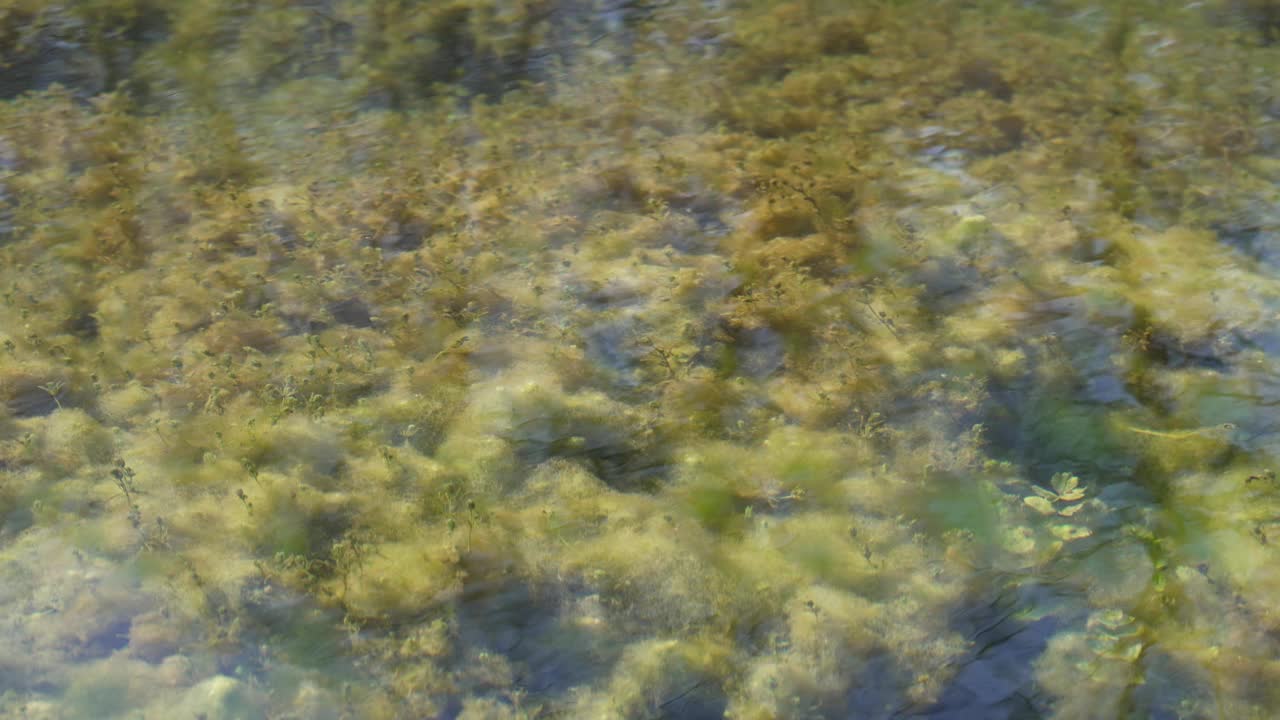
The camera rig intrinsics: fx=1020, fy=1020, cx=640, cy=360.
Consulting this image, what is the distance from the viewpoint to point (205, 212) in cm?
434

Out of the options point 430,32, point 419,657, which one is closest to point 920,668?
point 419,657

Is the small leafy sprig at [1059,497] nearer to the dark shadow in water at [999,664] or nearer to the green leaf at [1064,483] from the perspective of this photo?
the green leaf at [1064,483]

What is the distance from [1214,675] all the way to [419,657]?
6.15 ft

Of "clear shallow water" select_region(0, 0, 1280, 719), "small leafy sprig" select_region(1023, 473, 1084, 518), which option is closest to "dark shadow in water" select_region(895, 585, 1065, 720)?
"clear shallow water" select_region(0, 0, 1280, 719)

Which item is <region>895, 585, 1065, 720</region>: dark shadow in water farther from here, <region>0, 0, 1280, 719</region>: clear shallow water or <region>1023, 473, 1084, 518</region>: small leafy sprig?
<region>1023, 473, 1084, 518</region>: small leafy sprig

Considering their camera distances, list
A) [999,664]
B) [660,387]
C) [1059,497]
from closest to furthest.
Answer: [999,664] < [1059,497] < [660,387]

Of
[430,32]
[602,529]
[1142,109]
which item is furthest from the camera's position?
[430,32]

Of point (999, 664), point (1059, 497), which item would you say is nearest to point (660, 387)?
point (1059, 497)

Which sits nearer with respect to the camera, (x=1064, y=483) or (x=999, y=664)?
(x=999, y=664)

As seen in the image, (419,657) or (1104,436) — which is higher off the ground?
(1104,436)

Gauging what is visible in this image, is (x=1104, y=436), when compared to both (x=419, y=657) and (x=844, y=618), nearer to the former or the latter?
(x=844, y=618)

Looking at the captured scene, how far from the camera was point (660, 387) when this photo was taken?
3.31 m

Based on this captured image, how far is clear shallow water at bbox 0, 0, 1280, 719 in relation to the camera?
8.15 feet

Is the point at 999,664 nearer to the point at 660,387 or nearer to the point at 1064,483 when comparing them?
the point at 1064,483
